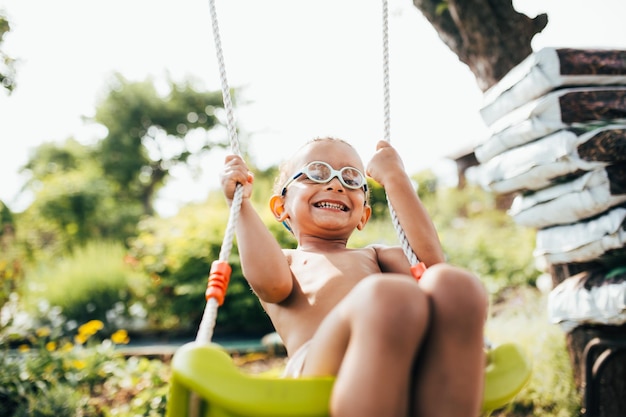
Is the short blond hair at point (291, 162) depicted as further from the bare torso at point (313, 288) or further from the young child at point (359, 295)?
the bare torso at point (313, 288)

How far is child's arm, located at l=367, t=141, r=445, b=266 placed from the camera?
173 cm

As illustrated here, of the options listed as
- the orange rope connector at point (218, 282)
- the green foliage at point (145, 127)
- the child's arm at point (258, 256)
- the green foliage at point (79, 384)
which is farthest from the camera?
the green foliage at point (145, 127)

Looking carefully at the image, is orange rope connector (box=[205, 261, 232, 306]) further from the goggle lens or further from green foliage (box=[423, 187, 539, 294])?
green foliage (box=[423, 187, 539, 294])

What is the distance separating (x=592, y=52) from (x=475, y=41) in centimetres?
85

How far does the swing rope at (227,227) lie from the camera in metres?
1.28

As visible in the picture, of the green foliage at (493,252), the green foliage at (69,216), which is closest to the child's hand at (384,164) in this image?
the green foliage at (493,252)

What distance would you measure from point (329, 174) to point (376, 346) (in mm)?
895

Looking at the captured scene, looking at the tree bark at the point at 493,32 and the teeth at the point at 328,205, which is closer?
the teeth at the point at 328,205

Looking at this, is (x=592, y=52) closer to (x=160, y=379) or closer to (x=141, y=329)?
(x=160, y=379)

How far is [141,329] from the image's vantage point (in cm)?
617

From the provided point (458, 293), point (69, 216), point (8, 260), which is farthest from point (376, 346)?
point (69, 216)

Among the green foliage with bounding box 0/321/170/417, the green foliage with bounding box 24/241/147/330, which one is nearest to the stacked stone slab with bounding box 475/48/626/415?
the green foliage with bounding box 0/321/170/417

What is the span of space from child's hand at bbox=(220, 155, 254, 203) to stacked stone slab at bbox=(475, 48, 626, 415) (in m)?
1.62

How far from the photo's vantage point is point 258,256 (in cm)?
163
